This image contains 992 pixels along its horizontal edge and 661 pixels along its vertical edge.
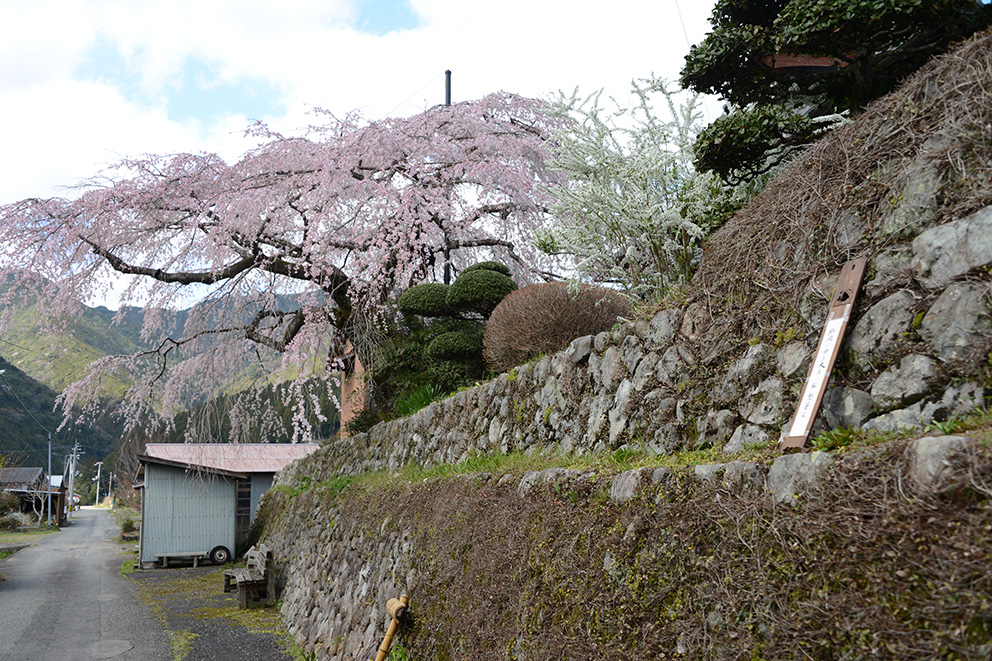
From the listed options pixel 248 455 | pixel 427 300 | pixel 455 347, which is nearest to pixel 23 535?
pixel 248 455

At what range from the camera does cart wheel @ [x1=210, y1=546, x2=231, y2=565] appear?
1916 centimetres

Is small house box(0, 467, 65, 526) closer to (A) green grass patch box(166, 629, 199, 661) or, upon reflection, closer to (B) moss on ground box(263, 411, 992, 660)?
(A) green grass patch box(166, 629, 199, 661)

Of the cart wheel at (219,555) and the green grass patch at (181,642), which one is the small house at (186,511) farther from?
the green grass patch at (181,642)

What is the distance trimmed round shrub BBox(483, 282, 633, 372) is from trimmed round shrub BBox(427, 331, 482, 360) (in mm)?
2465

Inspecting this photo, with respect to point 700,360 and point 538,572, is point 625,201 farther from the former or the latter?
point 538,572

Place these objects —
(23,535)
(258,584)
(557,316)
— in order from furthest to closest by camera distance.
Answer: (23,535)
(258,584)
(557,316)

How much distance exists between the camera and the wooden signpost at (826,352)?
3240mm

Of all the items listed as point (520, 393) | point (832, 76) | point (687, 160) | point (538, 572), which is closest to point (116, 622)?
point (520, 393)

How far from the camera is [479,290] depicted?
10547 mm

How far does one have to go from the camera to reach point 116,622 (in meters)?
10.7

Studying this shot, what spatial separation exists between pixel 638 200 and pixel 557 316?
5.65 feet

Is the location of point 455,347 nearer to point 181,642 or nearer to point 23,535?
point 181,642

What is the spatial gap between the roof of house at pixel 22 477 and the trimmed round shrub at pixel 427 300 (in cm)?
4417

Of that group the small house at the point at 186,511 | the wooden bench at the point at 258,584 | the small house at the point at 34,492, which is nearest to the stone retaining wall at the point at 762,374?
the wooden bench at the point at 258,584
